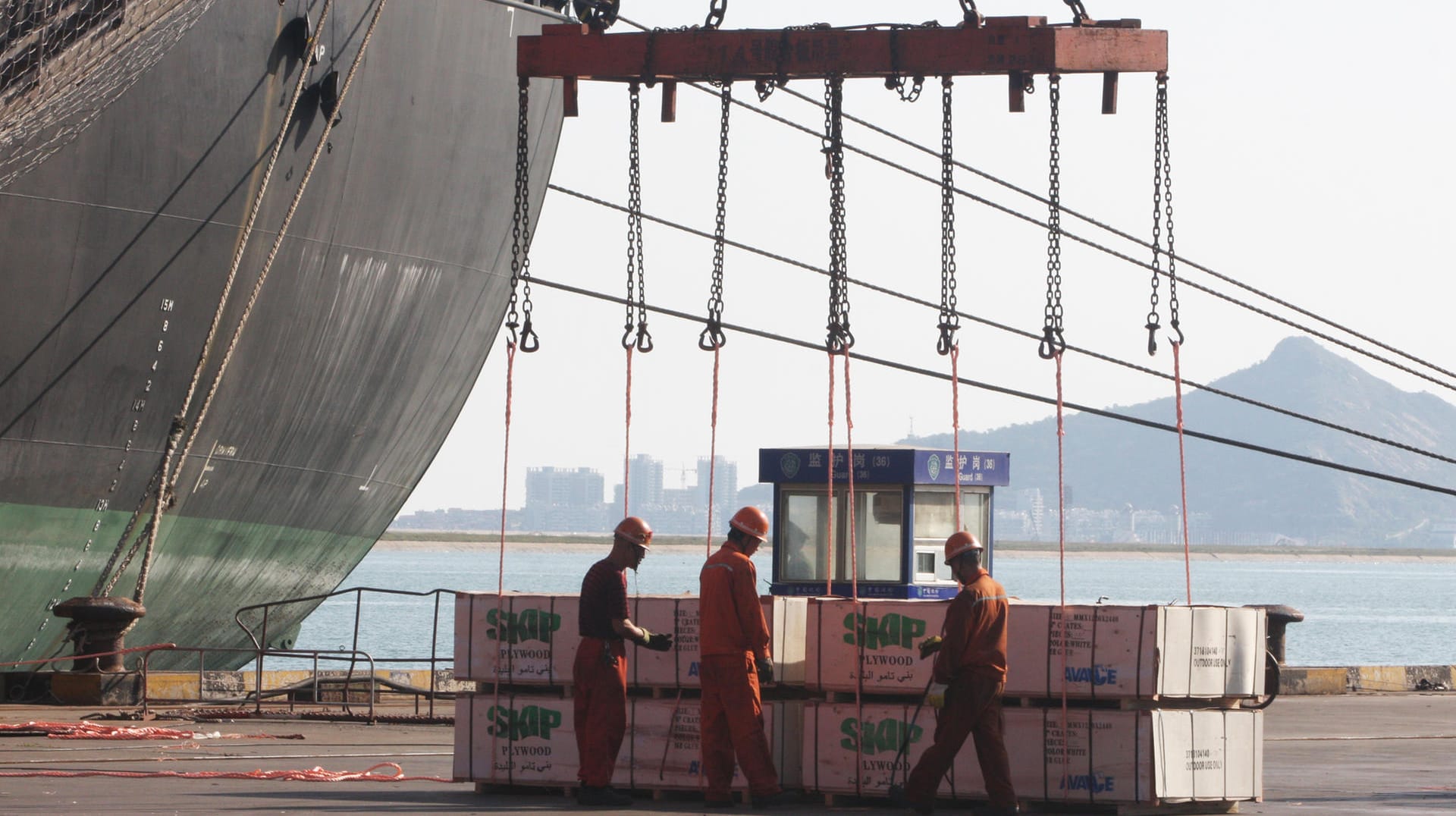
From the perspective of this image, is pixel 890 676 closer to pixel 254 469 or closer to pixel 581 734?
pixel 581 734

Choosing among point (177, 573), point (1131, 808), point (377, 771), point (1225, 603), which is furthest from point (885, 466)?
point (1225, 603)

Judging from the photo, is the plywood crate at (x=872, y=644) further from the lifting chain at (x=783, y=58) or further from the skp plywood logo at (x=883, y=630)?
the lifting chain at (x=783, y=58)

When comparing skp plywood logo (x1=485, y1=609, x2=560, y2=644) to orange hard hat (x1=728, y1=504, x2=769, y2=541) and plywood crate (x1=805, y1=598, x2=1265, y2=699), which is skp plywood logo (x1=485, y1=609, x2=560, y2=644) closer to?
orange hard hat (x1=728, y1=504, x2=769, y2=541)

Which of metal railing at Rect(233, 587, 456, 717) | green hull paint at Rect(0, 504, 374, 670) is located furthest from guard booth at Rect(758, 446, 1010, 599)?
green hull paint at Rect(0, 504, 374, 670)

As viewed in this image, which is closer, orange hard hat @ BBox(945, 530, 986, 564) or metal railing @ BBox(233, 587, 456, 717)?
orange hard hat @ BBox(945, 530, 986, 564)

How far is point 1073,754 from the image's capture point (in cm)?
1106

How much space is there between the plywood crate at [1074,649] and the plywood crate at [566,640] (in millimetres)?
199

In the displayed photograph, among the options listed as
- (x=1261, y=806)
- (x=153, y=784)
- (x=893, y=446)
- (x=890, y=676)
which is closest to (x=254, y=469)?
(x=893, y=446)

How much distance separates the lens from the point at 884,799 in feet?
37.4

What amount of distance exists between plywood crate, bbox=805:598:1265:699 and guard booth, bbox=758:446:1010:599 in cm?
745

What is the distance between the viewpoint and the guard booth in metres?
19.5

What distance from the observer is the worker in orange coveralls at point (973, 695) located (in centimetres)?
1076

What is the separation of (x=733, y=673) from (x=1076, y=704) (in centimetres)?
202

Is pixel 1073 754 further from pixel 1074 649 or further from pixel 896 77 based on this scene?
pixel 896 77
